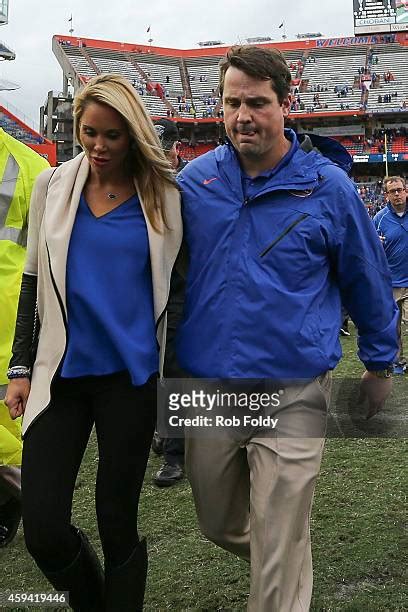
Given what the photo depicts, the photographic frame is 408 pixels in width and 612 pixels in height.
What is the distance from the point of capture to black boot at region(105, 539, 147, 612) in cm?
209

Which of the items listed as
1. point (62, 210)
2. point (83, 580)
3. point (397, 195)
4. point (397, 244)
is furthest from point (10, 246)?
point (397, 244)

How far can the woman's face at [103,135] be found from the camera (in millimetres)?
2074

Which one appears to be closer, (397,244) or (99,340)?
(99,340)

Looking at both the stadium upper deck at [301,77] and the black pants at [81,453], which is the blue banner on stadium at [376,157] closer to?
the stadium upper deck at [301,77]

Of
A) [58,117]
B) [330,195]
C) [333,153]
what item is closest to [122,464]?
[330,195]

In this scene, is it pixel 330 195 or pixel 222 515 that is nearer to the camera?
pixel 330 195

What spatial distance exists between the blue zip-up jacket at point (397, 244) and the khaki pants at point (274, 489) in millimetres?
5725

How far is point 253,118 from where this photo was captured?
207 centimetres

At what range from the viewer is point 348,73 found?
4631 centimetres

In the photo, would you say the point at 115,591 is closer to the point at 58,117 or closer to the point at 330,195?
the point at 330,195

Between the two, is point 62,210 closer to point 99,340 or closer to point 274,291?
point 99,340

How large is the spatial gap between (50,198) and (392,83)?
152 feet

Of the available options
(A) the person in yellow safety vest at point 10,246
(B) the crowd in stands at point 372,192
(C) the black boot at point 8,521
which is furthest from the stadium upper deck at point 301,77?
(C) the black boot at point 8,521

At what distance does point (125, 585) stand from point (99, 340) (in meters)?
0.77
